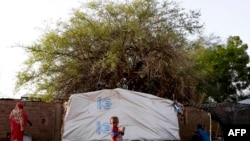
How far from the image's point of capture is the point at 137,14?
18.0 metres

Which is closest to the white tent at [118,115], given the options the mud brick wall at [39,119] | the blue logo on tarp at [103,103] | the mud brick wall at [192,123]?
the blue logo on tarp at [103,103]

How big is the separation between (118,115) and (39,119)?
2895 millimetres

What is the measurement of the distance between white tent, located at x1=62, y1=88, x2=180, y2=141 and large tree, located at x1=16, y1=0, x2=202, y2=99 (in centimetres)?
347

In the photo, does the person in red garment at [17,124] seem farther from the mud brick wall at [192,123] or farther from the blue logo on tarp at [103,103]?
the mud brick wall at [192,123]

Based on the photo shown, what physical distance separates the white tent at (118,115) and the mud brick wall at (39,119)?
6.10ft

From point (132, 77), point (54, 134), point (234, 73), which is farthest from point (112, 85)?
point (234, 73)

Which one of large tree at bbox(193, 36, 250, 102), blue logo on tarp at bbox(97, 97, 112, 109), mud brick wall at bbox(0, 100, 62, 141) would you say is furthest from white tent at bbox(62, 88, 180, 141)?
large tree at bbox(193, 36, 250, 102)

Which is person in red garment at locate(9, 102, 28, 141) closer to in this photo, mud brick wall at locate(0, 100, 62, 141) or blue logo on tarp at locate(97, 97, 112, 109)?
mud brick wall at locate(0, 100, 62, 141)

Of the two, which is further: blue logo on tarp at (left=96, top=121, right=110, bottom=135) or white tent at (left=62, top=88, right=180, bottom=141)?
blue logo on tarp at (left=96, top=121, right=110, bottom=135)

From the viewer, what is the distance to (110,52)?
17.4 meters

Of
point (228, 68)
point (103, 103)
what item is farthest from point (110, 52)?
point (228, 68)

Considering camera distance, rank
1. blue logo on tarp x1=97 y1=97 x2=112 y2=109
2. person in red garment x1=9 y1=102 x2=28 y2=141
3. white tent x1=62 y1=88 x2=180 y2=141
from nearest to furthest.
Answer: person in red garment x1=9 y1=102 x2=28 y2=141 < white tent x1=62 y1=88 x2=180 y2=141 < blue logo on tarp x1=97 y1=97 x2=112 y2=109

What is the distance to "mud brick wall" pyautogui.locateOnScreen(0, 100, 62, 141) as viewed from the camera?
1409 cm

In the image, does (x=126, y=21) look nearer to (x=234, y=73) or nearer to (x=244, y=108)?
(x=244, y=108)
